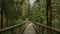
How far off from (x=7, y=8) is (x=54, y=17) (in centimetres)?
709

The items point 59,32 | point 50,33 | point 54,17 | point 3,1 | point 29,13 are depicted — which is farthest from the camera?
point 29,13

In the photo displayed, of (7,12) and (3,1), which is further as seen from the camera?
(7,12)

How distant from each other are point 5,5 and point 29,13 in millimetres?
73125

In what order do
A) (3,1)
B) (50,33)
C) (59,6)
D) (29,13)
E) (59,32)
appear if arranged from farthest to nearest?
(29,13) → (59,6) → (3,1) → (50,33) → (59,32)

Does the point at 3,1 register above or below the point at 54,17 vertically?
above

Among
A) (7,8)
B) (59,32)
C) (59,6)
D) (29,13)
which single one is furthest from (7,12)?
(29,13)

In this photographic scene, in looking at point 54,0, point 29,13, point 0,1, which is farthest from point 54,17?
point 29,13

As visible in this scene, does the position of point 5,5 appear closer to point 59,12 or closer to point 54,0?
point 59,12

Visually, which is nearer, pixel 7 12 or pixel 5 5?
pixel 5 5

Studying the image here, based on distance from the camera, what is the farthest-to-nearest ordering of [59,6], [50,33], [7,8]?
[59,6]
[7,8]
[50,33]

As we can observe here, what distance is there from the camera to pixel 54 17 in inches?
843

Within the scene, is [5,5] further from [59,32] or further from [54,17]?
[59,32]

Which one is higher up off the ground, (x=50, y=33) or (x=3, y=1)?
(x=3, y=1)

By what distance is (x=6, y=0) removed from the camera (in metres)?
16.0
